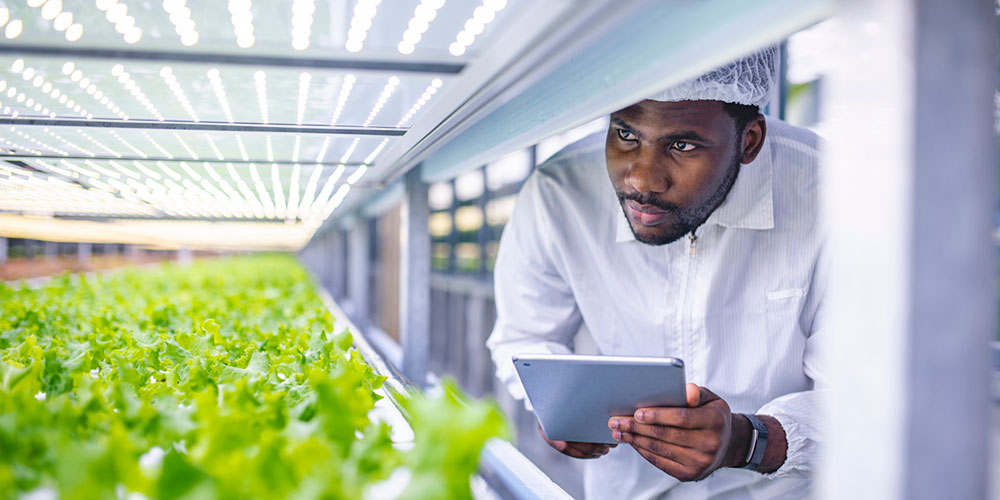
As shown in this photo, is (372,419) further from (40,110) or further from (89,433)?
(40,110)

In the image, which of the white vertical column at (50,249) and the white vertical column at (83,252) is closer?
the white vertical column at (50,249)

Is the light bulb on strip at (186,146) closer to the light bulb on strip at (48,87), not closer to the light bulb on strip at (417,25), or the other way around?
the light bulb on strip at (48,87)

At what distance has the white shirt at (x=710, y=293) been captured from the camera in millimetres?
1909

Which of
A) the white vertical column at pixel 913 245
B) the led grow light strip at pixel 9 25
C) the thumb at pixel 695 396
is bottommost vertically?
the thumb at pixel 695 396

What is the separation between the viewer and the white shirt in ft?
6.26

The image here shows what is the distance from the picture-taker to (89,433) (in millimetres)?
1123

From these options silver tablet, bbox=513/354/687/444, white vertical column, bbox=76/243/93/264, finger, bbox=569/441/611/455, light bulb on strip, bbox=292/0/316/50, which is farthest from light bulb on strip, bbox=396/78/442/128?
white vertical column, bbox=76/243/93/264

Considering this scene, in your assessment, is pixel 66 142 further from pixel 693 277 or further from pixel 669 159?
pixel 693 277

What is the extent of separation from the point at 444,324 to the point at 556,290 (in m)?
7.49

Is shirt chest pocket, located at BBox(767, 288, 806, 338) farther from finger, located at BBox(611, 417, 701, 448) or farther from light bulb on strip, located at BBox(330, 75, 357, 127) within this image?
light bulb on strip, located at BBox(330, 75, 357, 127)

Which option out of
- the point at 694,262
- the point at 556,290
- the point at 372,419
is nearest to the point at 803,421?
the point at 694,262

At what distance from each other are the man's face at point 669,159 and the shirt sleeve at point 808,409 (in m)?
0.42

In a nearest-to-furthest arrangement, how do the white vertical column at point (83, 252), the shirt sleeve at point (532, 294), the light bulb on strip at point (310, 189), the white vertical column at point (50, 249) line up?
the shirt sleeve at point (532, 294)
the light bulb on strip at point (310, 189)
the white vertical column at point (50, 249)
the white vertical column at point (83, 252)

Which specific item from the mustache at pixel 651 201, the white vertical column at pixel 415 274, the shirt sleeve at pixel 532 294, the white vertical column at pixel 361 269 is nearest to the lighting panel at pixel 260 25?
the mustache at pixel 651 201
